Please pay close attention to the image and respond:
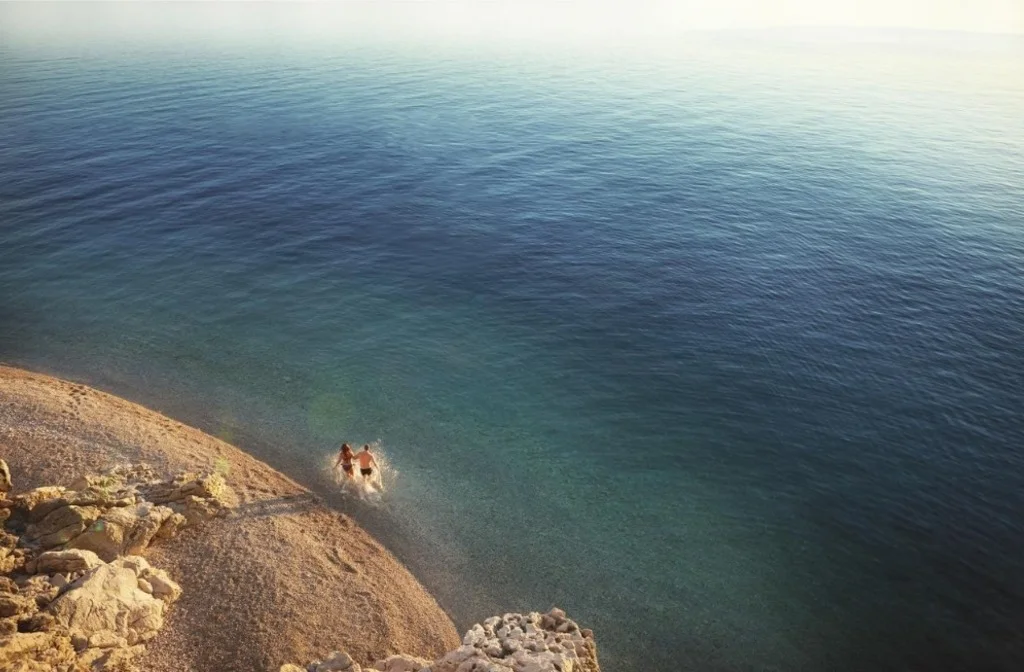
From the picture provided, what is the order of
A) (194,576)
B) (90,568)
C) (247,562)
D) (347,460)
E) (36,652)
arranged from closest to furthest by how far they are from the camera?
(36,652)
(90,568)
(194,576)
(247,562)
(347,460)

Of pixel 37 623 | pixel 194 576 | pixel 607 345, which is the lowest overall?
pixel 194 576

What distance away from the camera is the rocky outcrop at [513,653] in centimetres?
1659

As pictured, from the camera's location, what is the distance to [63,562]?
2020cm

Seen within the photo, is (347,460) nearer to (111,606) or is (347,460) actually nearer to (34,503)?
(111,606)

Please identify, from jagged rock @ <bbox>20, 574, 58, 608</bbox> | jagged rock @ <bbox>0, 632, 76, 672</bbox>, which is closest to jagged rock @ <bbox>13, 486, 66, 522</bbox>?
jagged rock @ <bbox>20, 574, 58, 608</bbox>

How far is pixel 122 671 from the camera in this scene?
1769 centimetres

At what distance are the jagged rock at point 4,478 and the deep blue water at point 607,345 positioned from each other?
9.08m

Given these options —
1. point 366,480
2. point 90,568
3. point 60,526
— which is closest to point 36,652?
point 90,568

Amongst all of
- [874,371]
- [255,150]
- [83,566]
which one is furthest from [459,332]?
[255,150]

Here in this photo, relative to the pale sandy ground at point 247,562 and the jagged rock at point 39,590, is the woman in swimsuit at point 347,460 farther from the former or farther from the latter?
the jagged rock at point 39,590

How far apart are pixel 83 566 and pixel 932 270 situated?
62.2 m

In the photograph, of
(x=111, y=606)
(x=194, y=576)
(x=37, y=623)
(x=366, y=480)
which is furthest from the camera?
(x=366, y=480)

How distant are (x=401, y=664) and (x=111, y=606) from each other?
10084 millimetres

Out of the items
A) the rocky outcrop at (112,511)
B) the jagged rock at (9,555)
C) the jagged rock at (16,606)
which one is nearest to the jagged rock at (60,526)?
the rocky outcrop at (112,511)
